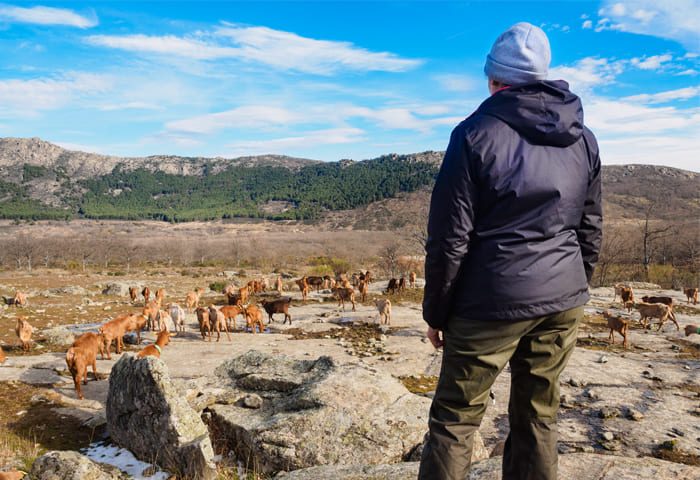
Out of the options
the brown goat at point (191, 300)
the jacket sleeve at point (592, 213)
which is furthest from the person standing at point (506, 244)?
the brown goat at point (191, 300)

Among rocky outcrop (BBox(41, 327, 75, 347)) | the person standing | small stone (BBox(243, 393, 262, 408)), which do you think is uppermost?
the person standing

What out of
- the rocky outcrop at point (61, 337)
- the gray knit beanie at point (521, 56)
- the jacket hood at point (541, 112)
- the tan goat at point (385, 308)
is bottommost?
the rocky outcrop at point (61, 337)

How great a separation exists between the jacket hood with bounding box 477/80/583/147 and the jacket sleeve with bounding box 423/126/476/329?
26 cm

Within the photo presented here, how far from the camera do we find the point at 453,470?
6.97ft

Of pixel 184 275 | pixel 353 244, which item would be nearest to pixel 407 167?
pixel 353 244

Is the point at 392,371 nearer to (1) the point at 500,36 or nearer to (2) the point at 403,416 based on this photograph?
(2) the point at 403,416

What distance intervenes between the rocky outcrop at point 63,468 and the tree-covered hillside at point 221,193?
113 m

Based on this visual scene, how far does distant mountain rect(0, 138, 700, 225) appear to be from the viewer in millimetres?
98625

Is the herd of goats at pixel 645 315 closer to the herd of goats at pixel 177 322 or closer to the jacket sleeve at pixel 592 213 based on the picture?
the herd of goats at pixel 177 322

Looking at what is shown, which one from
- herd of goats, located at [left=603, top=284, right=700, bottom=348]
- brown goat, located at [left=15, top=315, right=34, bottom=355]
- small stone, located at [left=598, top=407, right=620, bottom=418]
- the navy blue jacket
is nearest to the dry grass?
brown goat, located at [left=15, top=315, right=34, bottom=355]

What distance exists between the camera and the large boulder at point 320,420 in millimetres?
4602

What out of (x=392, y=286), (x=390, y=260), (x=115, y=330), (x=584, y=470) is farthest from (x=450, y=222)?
(x=390, y=260)

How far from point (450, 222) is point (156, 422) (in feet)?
15.8

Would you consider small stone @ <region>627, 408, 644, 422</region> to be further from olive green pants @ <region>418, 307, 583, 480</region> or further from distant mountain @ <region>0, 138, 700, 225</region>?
distant mountain @ <region>0, 138, 700, 225</region>
